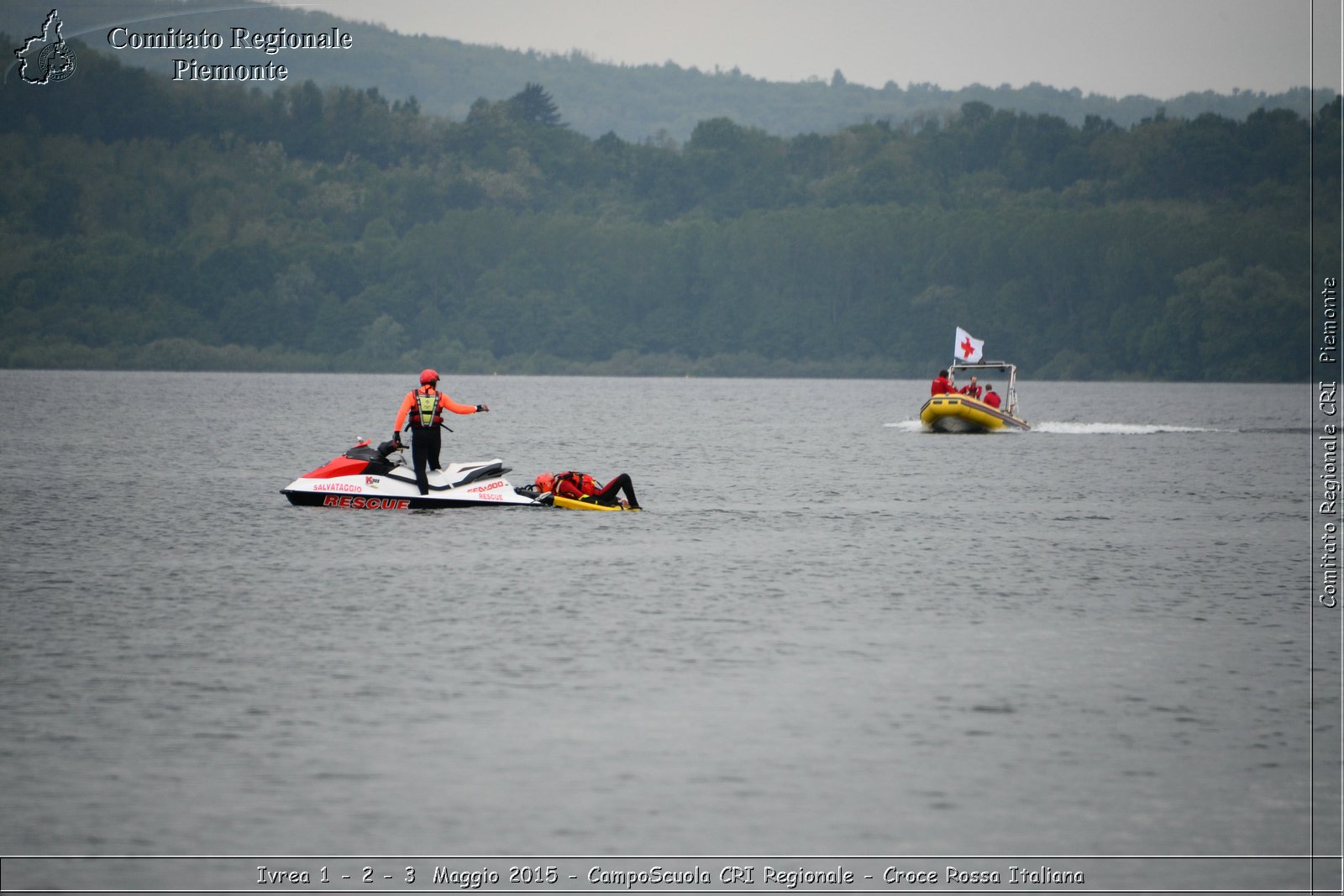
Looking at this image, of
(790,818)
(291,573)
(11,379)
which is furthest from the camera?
(11,379)

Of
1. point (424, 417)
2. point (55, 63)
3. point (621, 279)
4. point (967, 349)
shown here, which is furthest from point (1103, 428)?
point (55, 63)

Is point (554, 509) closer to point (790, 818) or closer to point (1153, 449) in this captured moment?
point (790, 818)

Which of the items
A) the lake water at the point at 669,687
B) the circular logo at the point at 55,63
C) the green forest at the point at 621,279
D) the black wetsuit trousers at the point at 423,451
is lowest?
the lake water at the point at 669,687

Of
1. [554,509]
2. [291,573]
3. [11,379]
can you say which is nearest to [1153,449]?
[554,509]

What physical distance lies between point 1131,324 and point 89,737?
165 meters

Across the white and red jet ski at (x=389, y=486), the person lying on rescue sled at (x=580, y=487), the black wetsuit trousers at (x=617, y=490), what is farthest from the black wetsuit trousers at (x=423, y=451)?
the black wetsuit trousers at (x=617, y=490)

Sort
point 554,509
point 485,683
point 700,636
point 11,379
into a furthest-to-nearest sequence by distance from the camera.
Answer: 1. point 11,379
2. point 554,509
3. point 700,636
4. point 485,683

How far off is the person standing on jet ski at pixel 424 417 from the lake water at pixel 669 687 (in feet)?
4.48

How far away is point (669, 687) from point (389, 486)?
13.9 metres

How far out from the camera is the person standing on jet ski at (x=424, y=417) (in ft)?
87.5

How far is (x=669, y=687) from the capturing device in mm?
15430

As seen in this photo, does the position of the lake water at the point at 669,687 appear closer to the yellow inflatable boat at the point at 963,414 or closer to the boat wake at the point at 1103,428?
the yellow inflatable boat at the point at 963,414

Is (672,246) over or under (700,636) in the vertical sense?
over

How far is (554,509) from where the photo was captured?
31266 mm
